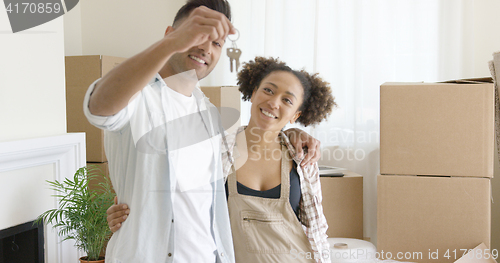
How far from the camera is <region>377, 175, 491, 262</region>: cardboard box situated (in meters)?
1.67

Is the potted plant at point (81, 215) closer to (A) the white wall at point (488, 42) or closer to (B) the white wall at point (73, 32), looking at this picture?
(B) the white wall at point (73, 32)

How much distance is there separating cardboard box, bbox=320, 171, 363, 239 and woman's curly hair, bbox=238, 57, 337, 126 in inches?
35.5

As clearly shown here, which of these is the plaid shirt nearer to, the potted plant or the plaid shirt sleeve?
the plaid shirt sleeve

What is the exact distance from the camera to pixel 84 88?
2.42 metres

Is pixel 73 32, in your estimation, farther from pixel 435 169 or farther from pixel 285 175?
pixel 435 169

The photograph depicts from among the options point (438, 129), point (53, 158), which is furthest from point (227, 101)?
point (438, 129)

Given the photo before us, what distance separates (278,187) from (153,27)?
206 centimetres

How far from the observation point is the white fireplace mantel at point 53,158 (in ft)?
4.64

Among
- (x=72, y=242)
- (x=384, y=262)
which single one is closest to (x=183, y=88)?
(x=72, y=242)

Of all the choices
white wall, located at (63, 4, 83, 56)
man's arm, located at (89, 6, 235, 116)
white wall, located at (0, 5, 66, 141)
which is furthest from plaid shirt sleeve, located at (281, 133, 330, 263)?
white wall, located at (63, 4, 83, 56)

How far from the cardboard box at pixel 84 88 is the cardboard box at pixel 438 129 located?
65.2 inches

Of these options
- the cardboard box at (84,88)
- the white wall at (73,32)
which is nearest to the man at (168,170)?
the cardboard box at (84,88)

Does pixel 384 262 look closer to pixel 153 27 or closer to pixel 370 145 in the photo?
pixel 370 145

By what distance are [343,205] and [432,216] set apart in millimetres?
622
